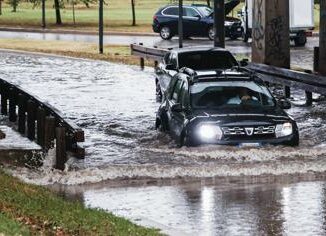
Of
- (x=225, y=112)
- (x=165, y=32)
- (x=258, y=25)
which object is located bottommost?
(x=225, y=112)

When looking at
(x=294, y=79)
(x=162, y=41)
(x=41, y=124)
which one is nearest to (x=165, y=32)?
(x=162, y=41)

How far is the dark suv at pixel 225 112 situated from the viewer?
1459 centimetres

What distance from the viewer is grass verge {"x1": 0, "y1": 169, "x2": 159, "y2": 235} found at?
28.2 ft

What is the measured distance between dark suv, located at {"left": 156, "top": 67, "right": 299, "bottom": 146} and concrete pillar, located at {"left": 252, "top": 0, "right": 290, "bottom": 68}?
12740 millimetres

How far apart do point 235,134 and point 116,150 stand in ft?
11.1

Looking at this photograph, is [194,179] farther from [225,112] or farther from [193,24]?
[193,24]

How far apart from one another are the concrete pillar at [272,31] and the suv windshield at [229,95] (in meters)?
13.5

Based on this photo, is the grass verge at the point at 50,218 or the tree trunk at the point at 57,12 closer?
the grass verge at the point at 50,218

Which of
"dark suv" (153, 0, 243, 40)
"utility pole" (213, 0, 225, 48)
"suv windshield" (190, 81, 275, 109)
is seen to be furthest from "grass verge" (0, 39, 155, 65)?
"suv windshield" (190, 81, 275, 109)

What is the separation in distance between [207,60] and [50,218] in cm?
1315

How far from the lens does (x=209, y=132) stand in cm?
1463

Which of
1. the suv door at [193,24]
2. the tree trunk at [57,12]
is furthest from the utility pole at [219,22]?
the tree trunk at [57,12]

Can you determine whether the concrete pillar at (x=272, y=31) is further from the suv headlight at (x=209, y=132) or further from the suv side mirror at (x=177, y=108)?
the suv headlight at (x=209, y=132)

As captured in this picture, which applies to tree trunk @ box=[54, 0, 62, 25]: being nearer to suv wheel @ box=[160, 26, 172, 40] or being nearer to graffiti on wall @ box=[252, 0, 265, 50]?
suv wheel @ box=[160, 26, 172, 40]
